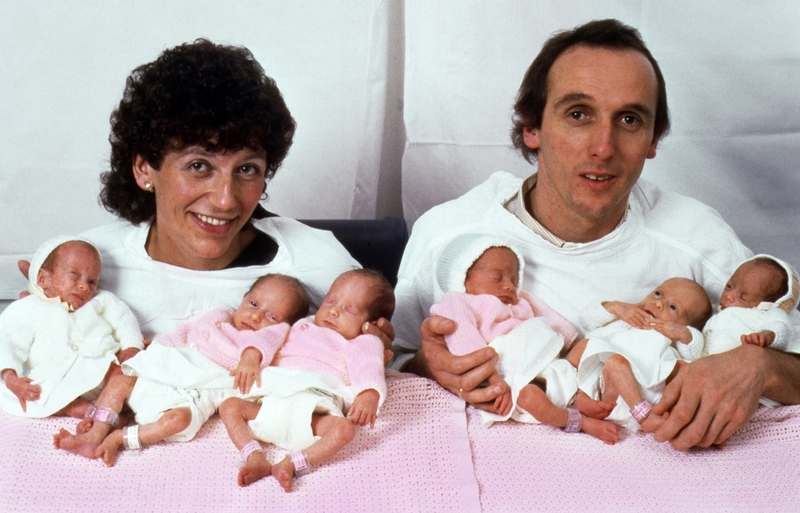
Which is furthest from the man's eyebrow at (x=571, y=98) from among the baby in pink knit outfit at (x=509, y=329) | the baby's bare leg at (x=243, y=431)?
the baby's bare leg at (x=243, y=431)

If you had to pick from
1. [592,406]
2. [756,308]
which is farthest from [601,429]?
[756,308]

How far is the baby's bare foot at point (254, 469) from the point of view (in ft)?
4.71

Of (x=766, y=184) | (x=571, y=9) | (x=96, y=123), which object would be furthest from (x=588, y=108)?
(x=96, y=123)

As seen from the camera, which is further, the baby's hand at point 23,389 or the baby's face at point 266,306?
the baby's face at point 266,306

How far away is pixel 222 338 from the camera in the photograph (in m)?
1.69

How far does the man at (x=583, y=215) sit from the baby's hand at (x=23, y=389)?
0.74 meters

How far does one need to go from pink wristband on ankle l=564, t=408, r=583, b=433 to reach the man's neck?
0.45 m

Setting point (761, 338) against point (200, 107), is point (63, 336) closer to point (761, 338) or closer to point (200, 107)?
point (200, 107)

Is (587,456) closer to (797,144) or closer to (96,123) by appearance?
(797,144)

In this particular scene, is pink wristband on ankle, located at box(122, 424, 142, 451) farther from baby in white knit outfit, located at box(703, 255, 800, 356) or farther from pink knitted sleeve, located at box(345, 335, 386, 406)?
baby in white knit outfit, located at box(703, 255, 800, 356)

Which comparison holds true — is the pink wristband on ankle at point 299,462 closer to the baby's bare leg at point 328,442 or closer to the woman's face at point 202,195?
the baby's bare leg at point 328,442

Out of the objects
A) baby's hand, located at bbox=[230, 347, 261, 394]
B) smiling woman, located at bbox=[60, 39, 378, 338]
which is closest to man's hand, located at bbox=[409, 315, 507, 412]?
smiling woman, located at bbox=[60, 39, 378, 338]

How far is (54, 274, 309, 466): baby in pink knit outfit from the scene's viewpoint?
1.53 metres

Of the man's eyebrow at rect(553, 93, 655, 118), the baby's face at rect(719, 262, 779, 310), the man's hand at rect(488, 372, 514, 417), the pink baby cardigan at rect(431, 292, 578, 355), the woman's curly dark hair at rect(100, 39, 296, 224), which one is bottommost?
the man's hand at rect(488, 372, 514, 417)
